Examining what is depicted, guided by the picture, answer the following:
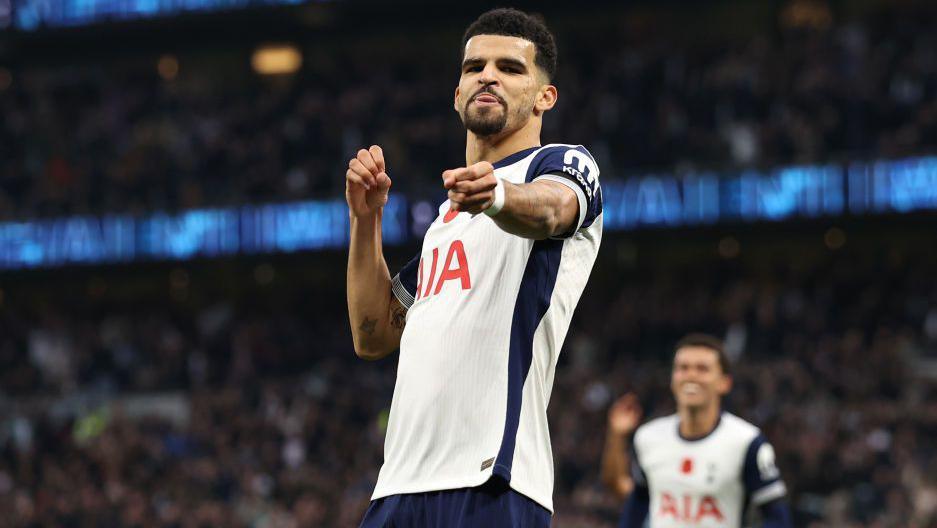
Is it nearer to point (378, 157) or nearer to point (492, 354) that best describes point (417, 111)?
point (378, 157)

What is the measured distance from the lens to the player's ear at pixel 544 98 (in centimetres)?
464

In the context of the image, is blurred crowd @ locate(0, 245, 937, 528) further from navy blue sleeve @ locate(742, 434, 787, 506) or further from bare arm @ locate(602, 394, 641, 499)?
navy blue sleeve @ locate(742, 434, 787, 506)

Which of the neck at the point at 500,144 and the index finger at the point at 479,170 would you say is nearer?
the index finger at the point at 479,170

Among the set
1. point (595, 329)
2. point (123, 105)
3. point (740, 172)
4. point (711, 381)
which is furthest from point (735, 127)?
point (711, 381)

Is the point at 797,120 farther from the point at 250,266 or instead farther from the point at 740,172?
the point at 250,266

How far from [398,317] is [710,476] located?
4.08 m

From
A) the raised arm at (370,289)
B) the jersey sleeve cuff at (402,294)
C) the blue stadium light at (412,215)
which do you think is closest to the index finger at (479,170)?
the raised arm at (370,289)

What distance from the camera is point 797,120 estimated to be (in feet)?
74.4

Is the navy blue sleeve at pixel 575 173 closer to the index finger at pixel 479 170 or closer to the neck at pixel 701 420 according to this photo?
the index finger at pixel 479 170

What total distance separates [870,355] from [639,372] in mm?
3022

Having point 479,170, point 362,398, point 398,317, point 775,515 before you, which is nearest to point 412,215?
point 362,398

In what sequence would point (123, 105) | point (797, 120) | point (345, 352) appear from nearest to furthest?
point (797, 120) → point (345, 352) → point (123, 105)

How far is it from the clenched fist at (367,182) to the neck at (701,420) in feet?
14.6

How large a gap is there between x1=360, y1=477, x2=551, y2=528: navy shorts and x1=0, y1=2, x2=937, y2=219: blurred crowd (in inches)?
729
